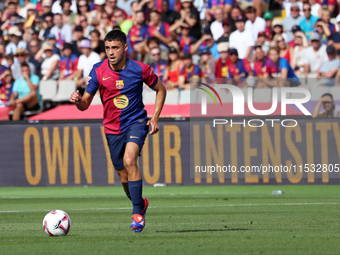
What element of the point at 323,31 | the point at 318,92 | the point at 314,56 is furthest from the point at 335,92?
the point at 323,31

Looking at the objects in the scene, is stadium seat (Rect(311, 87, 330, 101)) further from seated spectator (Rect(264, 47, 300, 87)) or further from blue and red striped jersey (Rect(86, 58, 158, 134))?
blue and red striped jersey (Rect(86, 58, 158, 134))

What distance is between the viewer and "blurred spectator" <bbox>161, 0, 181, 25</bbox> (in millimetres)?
19661

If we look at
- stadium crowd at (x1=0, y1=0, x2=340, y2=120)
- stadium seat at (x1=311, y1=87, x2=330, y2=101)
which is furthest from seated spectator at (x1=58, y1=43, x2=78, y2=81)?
stadium seat at (x1=311, y1=87, x2=330, y2=101)

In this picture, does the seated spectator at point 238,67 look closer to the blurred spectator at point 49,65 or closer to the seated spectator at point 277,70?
the seated spectator at point 277,70

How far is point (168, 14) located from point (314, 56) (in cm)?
505

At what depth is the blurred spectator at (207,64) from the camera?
17288 millimetres

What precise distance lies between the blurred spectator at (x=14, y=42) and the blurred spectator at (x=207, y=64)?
22.5 feet

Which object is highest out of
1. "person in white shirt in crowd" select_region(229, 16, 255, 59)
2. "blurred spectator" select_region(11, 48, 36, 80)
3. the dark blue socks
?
"person in white shirt in crowd" select_region(229, 16, 255, 59)

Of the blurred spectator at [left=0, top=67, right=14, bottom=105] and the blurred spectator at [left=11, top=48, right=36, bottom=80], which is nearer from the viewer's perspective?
the blurred spectator at [left=0, top=67, right=14, bottom=105]

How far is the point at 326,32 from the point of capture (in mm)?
17703

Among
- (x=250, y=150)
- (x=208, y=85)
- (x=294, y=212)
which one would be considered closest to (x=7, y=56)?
(x=208, y=85)

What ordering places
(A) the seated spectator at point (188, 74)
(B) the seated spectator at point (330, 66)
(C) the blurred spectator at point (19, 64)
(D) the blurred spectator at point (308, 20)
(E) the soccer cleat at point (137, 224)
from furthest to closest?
(C) the blurred spectator at point (19, 64)
(D) the blurred spectator at point (308, 20)
(A) the seated spectator at point (188, 74)
(B) the seated spectator at point (330, 66)
(E) the soccer cleat at point (137, 224)

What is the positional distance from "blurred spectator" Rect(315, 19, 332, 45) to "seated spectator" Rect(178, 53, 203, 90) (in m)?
3.62

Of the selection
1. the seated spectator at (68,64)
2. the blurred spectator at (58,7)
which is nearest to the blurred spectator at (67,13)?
the blurred spectator at (58,7)
